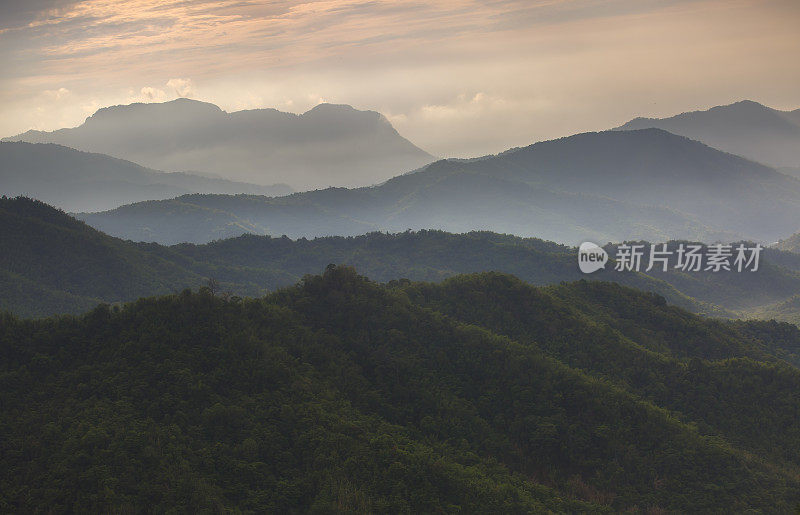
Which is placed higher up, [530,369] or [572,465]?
[530,369]

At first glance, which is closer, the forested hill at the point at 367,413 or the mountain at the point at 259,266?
the forested hill at the point at 367,413

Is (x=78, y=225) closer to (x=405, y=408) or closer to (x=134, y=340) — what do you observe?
(x=134, y=340)

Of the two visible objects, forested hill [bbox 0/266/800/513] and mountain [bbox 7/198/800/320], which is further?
mountain [bbox 7/198/800/320]

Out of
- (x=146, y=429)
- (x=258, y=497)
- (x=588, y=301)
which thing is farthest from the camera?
(x=588, y=301)

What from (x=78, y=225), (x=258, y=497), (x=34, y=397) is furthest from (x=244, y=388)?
(x=78, y=225)
